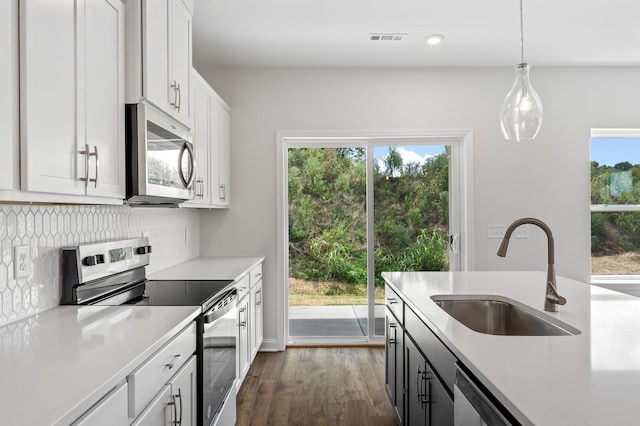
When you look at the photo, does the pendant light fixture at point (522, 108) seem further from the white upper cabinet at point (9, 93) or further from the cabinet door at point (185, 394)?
the white upper cabinet at point (9, 93)

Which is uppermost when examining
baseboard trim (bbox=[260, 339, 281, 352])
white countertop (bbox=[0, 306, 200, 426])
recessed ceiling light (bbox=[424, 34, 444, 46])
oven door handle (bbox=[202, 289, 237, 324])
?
recessed ceiling light (bbox=[424, 34, 444, 46])

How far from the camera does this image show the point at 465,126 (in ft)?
13.7

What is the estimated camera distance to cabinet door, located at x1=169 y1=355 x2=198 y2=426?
1.62 meters

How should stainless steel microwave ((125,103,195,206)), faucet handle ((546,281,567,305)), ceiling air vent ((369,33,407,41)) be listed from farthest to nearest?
ceiling air vent ((369,33,407,41)) < stainless steel microwave ((125,103,195,206)) < faucet handle ((546,281,567,305))

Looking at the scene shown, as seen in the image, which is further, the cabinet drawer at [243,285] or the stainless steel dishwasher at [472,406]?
the cabinet drawer at [243,285]

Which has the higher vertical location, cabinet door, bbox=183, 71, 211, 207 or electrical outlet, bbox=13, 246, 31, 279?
cabinet door, bbox=183, 71, 211, 207

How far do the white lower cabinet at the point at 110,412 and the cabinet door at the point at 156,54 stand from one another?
4.07 ft

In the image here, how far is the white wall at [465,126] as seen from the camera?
4.15 meters

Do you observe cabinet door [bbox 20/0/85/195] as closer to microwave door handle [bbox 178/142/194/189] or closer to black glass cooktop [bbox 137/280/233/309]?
black glass cooktop [bbox 137/280/233/309]

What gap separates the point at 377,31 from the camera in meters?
3.33

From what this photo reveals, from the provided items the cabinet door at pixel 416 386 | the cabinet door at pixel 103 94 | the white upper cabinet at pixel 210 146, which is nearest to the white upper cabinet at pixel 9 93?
the cabinet door at pixel 103 94

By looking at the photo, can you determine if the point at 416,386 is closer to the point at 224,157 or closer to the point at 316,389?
the point at 316,389

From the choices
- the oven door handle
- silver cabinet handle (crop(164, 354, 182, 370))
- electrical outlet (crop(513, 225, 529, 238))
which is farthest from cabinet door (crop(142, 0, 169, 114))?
electrical outlet (crop(513, 225, 529, 238))

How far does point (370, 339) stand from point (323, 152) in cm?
184
